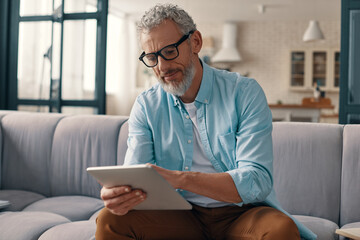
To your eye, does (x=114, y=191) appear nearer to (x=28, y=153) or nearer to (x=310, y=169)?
(x=310, y=169)

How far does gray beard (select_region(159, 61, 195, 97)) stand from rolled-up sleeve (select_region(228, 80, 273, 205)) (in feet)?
0.64

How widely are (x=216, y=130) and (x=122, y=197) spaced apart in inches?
18.5

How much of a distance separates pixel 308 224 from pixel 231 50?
825 centimetres

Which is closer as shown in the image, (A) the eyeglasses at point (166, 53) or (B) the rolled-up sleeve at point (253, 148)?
(B) the rolled-up sleeve at point (253, 148)

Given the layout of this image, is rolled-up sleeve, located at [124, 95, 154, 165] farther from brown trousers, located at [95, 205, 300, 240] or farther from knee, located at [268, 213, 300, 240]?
knee, located at [268, 213, 300, 240]

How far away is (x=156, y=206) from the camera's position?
1.37m

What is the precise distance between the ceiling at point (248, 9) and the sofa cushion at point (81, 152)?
5.81m

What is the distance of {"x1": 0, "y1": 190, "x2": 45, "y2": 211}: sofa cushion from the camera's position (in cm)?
228

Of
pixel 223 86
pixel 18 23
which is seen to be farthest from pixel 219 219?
pixel 18 23

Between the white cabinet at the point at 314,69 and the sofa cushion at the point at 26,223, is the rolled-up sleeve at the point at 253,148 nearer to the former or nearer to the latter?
the sofa cushion at the point at 26,223

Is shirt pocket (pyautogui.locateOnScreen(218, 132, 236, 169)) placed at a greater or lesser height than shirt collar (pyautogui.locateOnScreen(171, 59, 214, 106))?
lesser

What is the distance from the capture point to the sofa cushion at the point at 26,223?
186 cm

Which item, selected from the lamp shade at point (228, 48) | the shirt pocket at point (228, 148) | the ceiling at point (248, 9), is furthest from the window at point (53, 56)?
the lamp shade at point (228, 48)

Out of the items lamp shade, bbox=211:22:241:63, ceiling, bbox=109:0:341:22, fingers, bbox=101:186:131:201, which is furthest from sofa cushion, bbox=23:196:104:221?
lamp shade, bbox=211:22:241:63
